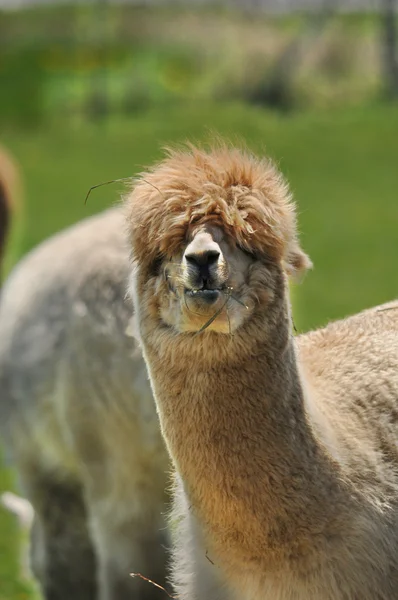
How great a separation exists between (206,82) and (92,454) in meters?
24.1

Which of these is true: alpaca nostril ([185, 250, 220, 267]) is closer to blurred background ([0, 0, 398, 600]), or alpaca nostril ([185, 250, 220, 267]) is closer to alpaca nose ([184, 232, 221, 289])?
alpaca nose ([184, 232, 221, 289])

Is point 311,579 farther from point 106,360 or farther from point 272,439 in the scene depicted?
point 106,360

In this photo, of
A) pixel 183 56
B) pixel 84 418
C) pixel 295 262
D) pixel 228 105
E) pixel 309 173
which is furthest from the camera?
pixel 183 56

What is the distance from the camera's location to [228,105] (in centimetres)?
2511

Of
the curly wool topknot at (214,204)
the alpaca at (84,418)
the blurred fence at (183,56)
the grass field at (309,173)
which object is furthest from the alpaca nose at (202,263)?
the blurred fence at (183,56)

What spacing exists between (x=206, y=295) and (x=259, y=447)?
0.49 meters

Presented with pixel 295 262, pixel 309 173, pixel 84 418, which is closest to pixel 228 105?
pixel 309 173

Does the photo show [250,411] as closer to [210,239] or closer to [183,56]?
[210,239]

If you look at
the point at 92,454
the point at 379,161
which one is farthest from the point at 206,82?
the point at 92,454

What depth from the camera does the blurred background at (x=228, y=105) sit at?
1750 cm

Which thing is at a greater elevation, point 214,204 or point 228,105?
point 228,105

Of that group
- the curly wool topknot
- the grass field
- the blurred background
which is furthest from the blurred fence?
the curly wool topknot

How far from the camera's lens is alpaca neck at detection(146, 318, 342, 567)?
10.9 ft

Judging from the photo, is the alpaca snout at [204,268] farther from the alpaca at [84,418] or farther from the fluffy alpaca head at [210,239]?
the alpaca at [84,418]
